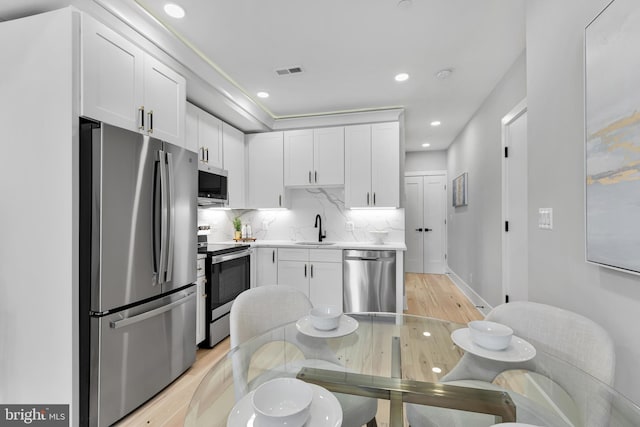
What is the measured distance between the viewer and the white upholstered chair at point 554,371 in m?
0.90

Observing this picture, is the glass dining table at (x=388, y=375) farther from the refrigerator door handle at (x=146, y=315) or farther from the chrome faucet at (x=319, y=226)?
the chrome faucet at (x=319, y=226)

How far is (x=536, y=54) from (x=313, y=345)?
2.10 meters

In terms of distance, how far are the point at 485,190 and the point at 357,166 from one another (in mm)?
1618

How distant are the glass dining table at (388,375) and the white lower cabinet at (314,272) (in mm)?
1998

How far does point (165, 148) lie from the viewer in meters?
2.10

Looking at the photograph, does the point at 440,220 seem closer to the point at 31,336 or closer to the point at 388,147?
the point at 388,147

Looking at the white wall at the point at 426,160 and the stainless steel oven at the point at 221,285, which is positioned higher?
the white wall at the point at 426,160

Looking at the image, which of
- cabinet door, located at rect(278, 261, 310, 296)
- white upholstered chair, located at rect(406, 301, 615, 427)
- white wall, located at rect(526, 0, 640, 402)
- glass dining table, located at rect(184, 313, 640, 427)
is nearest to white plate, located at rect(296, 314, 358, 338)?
glass dining table, located at rect(184, 313, 640, 427)

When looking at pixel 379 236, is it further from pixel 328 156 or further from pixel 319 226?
pixel 328 156

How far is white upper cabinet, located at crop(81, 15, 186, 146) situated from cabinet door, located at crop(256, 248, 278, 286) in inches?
69.5

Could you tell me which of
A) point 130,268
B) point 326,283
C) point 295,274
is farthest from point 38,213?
point 326,283

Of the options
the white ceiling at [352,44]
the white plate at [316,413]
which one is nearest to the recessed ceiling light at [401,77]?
the white ceiling at [352,44]

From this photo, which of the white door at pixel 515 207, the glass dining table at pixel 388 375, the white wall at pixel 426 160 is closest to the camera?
the glass dining table at pixel 388 375

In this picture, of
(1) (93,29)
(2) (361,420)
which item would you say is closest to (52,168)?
(1) (93,29)
